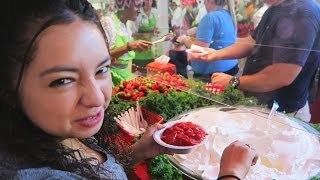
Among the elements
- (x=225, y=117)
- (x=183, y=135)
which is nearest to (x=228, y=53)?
(x=225, y=117)

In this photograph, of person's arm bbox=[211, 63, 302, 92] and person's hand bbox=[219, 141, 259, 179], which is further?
person's arm bbox=[211, 63, 302, 92]

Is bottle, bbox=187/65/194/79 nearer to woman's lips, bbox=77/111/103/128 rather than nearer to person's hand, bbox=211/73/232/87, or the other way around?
person's hand, bbox=211/73/232/87

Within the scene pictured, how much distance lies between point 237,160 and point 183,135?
0.97ft

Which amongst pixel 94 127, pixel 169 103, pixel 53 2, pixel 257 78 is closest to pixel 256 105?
pixel 257 78

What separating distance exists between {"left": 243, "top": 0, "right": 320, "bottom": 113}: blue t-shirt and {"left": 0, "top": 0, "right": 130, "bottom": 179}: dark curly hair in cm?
93

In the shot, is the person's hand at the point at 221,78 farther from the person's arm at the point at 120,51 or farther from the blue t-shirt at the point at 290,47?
the person's arm at the point at 120,51

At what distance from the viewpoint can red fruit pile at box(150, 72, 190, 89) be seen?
62.8 inches

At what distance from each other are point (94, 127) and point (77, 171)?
0.11m

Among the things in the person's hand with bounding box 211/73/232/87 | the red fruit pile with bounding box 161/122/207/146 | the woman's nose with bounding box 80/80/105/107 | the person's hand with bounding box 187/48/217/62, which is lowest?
the red fruit pile with bounding box 161/122/207/146

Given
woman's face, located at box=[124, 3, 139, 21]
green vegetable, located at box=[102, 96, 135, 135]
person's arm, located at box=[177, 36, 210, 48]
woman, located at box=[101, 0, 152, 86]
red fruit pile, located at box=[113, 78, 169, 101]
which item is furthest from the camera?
woman's face, located at box=[124, 3, 139, 21]

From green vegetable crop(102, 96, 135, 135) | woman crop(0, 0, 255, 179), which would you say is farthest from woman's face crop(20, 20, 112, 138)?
green vegetable crop(102, 96, 135, 135)

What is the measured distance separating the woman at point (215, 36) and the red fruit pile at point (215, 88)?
6 cm

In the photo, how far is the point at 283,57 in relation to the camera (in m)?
1.45

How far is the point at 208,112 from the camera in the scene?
4.93 feet
